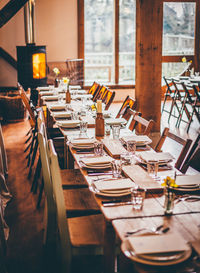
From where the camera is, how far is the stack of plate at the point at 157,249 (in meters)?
1.75

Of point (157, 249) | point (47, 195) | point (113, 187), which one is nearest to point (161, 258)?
point (157, 249)

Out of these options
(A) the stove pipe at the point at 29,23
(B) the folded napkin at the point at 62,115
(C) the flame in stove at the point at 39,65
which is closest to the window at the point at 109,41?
(A) the stove pipe at the point at 29,23

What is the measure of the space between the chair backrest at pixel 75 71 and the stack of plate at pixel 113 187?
7.79 metres

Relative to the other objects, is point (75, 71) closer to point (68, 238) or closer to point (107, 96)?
point (107, 96)

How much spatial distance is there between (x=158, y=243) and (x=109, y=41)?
9.71m

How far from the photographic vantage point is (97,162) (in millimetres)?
2965

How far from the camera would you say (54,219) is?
3070 mm

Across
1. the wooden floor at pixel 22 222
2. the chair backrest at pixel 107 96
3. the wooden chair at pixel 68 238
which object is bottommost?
the wooden floor at pixel 22 222

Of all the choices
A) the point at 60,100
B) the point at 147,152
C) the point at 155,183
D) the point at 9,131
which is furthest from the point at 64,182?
the point at 9,131

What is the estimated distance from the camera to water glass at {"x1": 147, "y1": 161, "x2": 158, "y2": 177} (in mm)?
2764

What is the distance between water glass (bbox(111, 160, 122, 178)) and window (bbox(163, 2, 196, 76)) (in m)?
8.79

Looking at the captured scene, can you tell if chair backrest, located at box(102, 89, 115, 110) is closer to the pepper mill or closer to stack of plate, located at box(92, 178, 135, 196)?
the pepper mill

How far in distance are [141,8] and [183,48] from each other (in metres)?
5.01

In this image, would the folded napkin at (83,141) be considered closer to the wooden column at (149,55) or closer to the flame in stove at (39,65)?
the wooden column at (149,55)
